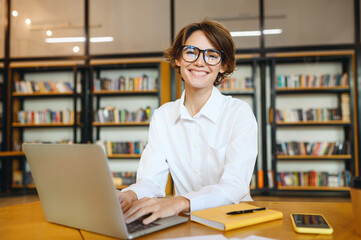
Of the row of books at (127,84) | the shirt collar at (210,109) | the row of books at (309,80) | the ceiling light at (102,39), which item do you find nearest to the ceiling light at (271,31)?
the row of books at (309,80)

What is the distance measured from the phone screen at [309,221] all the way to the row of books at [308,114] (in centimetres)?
435

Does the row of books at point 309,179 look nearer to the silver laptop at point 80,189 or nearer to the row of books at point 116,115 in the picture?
the row of books at point 116,115

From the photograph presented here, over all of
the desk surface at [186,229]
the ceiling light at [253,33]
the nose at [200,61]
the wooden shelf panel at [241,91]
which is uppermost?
the ceiling light at [253,33]

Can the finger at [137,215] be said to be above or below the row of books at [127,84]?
below

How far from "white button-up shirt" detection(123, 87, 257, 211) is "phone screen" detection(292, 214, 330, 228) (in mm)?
428

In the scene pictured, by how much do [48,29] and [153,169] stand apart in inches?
205

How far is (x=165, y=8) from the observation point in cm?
555

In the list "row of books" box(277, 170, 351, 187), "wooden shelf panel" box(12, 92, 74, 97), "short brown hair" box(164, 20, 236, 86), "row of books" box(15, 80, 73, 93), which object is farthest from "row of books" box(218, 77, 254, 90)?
"short brown hair" box(164, 20, 236, 86)

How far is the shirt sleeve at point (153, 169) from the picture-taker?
1.36 metres

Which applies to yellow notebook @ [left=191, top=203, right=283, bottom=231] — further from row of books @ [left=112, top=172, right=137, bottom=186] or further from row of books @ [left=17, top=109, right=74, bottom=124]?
row of books @ [left=17, top=109, right=74, bottom=124]

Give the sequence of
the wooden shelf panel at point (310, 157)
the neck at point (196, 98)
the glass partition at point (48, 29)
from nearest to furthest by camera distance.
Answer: the neck at point (196, 98), the wooden shelf panel at point (310, 157), the glass partition at point (48, 29)

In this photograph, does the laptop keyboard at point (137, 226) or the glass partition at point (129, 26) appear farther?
the glass partition at point (129, 26)

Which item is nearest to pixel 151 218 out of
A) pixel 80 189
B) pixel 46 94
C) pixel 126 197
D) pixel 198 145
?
pixel 80 189

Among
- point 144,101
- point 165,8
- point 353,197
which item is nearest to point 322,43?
point 165,8
